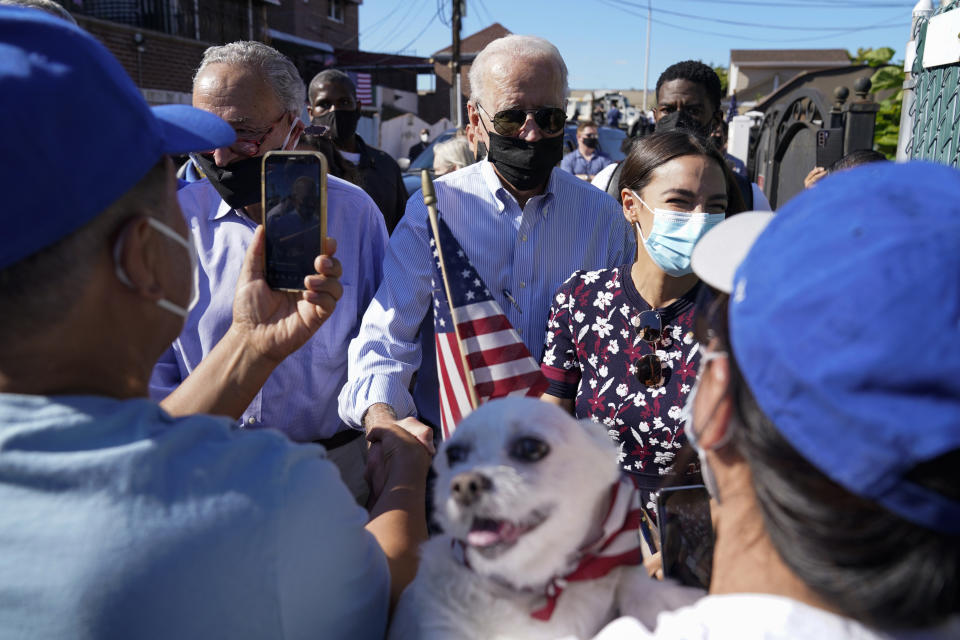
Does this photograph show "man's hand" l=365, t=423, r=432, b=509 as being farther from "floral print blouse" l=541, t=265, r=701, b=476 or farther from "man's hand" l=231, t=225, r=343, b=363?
"floral print blouse" l=541, t=265, r=701, b=476

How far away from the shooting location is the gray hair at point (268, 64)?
2.59 meters

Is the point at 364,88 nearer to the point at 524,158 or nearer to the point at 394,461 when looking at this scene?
the point at 524,158

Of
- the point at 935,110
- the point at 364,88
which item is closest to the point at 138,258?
the point at 935,110

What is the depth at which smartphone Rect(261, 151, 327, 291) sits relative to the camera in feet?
6.13

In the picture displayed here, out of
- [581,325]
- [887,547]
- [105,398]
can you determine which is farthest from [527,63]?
[887,547]

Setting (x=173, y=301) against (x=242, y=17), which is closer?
(x=173, y=301)

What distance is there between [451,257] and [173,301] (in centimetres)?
63

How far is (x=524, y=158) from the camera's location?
2639mm

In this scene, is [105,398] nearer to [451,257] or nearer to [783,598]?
[451,257]

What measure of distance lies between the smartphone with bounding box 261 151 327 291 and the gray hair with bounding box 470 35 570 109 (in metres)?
1.09

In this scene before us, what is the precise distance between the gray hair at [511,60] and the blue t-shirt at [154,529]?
1977 millimetres

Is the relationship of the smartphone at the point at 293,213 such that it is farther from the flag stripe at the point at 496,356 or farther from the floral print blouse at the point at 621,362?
the floral print blouse at the point at 621,362

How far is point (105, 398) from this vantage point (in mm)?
1111

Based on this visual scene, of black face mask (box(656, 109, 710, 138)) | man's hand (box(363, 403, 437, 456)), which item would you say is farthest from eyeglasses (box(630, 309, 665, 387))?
black face mask (box(656, 109, 710, 138))
